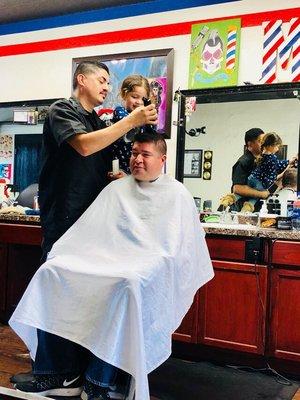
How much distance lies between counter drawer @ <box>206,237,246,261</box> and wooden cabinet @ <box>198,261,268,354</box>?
37mm

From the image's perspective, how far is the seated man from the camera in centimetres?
170

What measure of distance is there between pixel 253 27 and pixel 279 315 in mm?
1967

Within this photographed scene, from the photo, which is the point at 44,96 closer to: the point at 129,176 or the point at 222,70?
the point at 222,70

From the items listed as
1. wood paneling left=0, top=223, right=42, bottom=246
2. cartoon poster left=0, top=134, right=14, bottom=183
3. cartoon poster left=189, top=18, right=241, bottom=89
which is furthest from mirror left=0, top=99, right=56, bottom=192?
cartoon poster left=189, top=18, right=241, bottom=89

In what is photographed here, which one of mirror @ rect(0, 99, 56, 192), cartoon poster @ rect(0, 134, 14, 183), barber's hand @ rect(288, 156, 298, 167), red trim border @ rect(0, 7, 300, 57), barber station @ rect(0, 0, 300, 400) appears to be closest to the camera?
barber station @ rect(0, 0, 300, 400)

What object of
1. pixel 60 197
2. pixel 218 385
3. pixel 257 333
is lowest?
pixel 218 385

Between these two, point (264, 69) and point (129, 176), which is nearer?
point (129, 176)

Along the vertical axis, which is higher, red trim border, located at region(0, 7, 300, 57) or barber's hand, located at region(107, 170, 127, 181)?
red trim border, located at region(0, 7, 300, 57)

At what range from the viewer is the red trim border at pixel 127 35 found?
308cm

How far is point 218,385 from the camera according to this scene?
Answer: 2385 millimetres

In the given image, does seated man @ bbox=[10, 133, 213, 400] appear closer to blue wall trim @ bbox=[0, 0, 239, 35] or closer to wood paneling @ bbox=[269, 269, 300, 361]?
wood paneling @ bbox=[269, 269, 300, 361]

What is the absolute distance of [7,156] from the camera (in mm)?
3990

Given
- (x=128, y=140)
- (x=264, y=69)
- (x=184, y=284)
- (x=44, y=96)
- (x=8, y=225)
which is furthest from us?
(x=44, y=96)

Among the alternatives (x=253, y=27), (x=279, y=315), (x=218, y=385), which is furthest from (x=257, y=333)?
(x=253, y=27)
